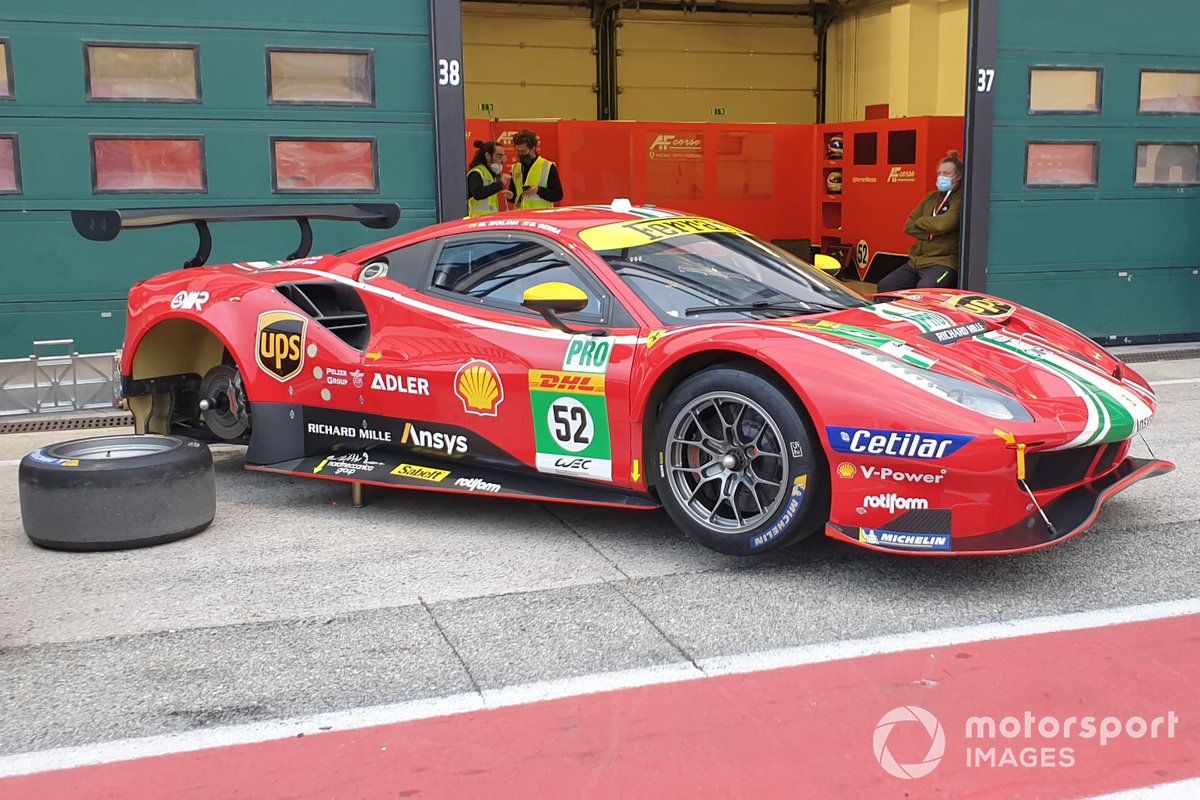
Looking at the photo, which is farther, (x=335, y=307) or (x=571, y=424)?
(x=335, y=307)

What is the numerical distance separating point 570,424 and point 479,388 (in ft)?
1.55

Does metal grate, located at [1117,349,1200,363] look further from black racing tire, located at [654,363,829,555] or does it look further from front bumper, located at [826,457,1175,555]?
black racing tire, located at [654,363,829,555]

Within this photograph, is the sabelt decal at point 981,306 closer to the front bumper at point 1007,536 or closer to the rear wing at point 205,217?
the front bumper at point 1007,536

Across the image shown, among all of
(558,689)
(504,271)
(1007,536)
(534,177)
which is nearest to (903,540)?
(1007,536)

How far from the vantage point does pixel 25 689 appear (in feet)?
11.8

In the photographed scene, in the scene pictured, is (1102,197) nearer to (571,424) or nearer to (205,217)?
(571,424)

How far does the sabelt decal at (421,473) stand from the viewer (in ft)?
17.3

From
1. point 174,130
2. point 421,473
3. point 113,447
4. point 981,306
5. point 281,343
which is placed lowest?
point 421,473

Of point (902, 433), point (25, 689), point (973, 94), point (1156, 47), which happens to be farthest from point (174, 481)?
point (1156, 47)

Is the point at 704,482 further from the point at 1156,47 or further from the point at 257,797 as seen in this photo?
the point at 1156,47

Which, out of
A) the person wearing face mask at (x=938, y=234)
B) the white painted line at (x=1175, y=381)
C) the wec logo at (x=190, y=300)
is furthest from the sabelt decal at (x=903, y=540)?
the person wearing face mask at (x=938, y=234)

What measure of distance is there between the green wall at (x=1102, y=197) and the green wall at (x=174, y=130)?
5034mm

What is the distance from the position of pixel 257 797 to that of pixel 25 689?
1.11 metres

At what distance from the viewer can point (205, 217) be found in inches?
→ 245
